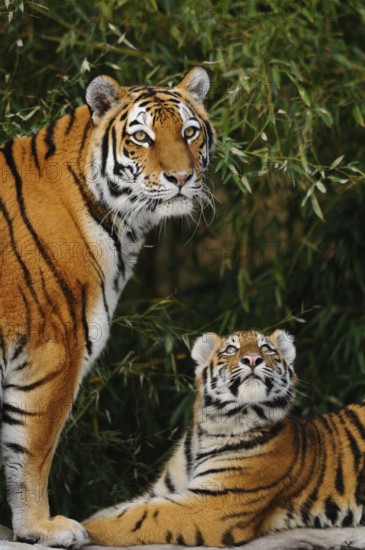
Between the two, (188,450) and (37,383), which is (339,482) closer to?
(188,450)

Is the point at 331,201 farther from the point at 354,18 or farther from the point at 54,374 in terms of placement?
the point at 54,374

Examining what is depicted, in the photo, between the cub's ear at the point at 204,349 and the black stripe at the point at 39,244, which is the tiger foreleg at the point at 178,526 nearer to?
the cub's ear at the point at 204,349

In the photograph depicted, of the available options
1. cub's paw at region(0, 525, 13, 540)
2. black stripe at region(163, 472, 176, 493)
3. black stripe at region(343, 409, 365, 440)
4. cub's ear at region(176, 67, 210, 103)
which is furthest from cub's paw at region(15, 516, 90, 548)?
cub's ear at region(176, 67, 210, 103)

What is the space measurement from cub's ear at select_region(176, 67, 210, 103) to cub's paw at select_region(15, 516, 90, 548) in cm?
160

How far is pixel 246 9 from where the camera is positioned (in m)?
5.16

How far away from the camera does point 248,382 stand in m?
3.76

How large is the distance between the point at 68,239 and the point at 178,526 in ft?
3.40

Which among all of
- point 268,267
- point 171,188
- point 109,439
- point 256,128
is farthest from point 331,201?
point 171,188

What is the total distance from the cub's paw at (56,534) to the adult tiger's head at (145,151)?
1067mm

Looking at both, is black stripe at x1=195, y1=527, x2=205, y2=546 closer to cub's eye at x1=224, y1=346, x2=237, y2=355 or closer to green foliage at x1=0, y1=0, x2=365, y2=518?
cub's eye at x1=224, y1=346, x2=237, y2=355

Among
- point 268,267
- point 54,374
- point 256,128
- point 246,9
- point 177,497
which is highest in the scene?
point 246,9

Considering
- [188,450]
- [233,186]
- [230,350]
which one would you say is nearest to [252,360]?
[230,350]

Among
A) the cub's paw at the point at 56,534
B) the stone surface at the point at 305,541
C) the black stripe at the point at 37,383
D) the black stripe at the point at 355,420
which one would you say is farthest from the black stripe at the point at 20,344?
the black stripe at the point at 355,420

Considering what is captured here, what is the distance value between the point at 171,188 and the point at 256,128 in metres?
1.17
